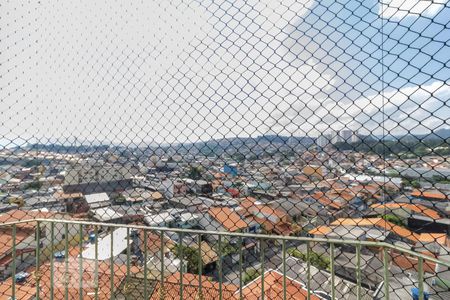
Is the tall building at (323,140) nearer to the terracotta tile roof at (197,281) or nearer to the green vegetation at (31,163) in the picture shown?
the terracotta tile roof at (197,281)

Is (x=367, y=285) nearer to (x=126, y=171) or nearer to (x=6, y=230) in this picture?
(x=126, y=171)

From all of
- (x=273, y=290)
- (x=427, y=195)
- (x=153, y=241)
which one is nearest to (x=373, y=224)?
(x=427, y=195)

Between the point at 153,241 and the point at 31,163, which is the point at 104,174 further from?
the point at 153,241

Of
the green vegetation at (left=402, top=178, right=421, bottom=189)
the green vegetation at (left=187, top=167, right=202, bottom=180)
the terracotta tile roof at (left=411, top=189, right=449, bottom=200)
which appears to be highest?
the green vegetation at (left=402, top=178, right=421, bottom=189)

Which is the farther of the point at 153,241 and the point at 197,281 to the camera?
the point at 153,241

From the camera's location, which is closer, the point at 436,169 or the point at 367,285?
the point at 436,169

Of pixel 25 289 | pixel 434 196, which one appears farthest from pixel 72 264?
pixel 434 196

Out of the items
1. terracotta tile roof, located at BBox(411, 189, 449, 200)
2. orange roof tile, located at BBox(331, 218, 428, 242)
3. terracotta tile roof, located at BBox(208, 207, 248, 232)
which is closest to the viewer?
terracotta tile roof, located at BBox(411, 189, 449, 200)

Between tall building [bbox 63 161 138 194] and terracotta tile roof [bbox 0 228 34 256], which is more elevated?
tall building [bbox 63 161 138 194]

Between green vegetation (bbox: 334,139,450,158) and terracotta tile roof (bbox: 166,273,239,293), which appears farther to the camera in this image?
terracotta tile roof (bbox: 166,273,239,293)

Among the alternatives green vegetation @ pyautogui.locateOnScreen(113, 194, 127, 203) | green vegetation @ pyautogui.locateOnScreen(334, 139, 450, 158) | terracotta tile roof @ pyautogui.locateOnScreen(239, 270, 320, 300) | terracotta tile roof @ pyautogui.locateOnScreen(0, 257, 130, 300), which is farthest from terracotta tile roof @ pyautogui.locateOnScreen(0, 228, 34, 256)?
green vegetation @ pyautogui.locateOnScreen(334, 139, 450, 158)

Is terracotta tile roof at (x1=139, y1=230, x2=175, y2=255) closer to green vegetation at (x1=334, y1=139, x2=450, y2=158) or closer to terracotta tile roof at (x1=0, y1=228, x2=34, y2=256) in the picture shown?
terracotta tile roof at (x1=0, y1=228, x2=34, y2=256)
